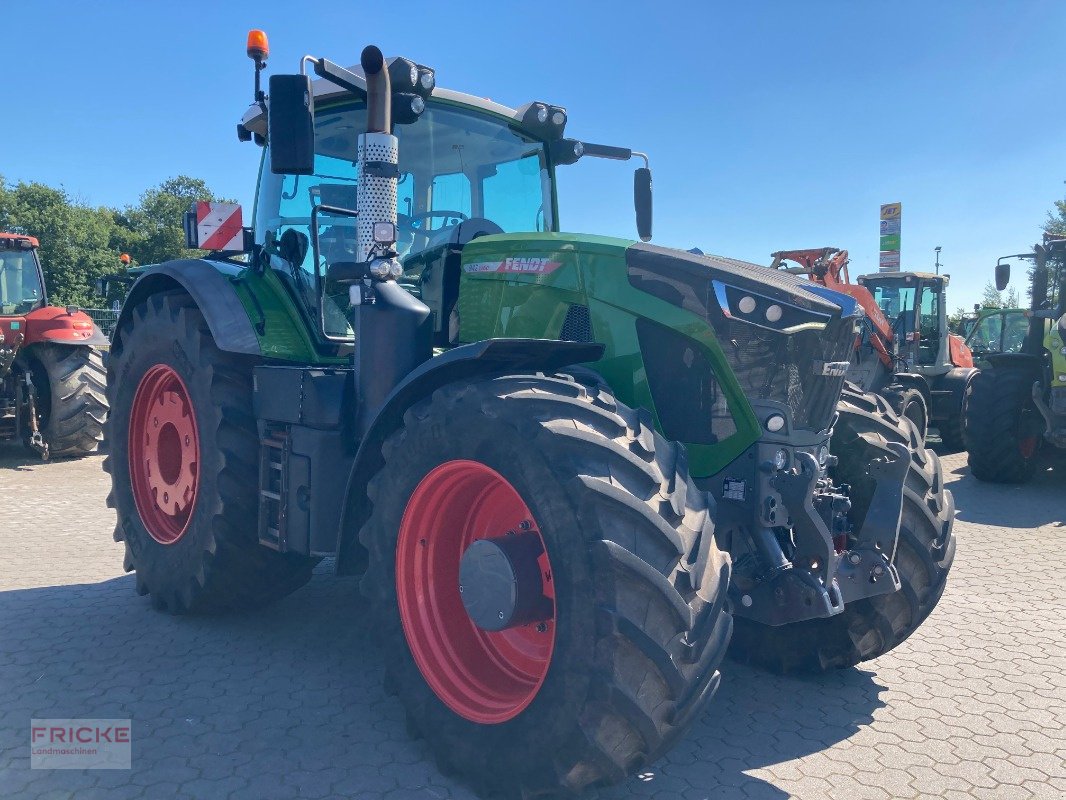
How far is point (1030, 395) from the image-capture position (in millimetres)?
9547

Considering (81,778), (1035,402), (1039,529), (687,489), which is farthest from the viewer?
(1035,402)

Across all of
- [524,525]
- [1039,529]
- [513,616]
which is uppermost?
[524,525]

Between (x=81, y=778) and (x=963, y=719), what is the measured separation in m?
3.28

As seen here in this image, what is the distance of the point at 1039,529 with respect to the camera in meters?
7.29

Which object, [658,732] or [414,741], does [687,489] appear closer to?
[658,732]

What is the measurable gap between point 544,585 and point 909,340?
12294 mm

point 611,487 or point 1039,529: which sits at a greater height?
point 611,487

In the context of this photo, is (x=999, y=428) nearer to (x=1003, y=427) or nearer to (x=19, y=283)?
(x=1003, y=427)

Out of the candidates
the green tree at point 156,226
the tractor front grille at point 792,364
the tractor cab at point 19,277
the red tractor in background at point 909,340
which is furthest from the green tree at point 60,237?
the tractor front grille at point 792,364

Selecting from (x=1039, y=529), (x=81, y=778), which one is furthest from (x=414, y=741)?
(x=1039, y=529)

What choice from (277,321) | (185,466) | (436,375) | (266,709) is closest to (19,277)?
(185,466)

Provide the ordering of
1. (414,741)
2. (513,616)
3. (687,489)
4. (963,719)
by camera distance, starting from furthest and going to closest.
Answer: (963,719) < (414,741) < (513,616) < (687,489)

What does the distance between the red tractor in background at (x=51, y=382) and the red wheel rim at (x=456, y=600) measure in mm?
7993
